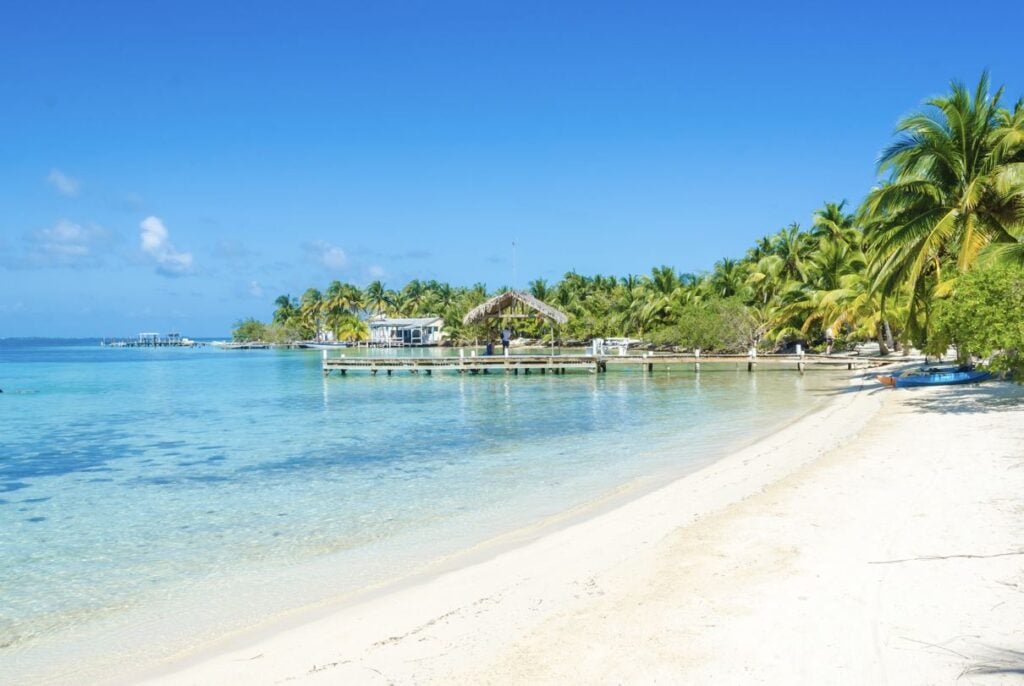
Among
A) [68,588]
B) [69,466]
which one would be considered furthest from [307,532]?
[69,466]

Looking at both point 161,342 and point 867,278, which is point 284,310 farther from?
point 867,278

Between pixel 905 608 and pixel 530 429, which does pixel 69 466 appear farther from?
→ pixel 905 608

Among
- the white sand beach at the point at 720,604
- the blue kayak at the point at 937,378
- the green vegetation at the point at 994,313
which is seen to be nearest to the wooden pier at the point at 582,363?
the blue kayak at the point at 937,378

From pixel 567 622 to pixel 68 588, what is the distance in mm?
5229

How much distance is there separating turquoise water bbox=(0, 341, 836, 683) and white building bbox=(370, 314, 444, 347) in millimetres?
53947

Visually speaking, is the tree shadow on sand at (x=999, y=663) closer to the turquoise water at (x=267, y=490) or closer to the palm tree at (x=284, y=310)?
the turquoise water at (x=267, y=490)

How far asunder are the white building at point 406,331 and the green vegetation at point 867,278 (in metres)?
3.16

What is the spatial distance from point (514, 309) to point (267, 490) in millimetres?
26672

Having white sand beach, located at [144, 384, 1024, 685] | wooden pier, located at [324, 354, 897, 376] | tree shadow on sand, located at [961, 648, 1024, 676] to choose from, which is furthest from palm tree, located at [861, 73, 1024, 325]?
wooden pier, located at [324, 354, 897, 376]

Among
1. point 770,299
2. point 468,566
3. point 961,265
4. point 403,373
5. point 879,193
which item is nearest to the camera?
point 468,566

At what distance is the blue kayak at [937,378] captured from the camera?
19281mm

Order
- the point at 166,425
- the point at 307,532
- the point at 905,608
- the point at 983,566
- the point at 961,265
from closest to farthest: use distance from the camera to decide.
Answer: the point at 905,608 < the point at 983,566 < the point at 307,532 < the point at 961,265 < the point at 166,425

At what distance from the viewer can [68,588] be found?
697 cm

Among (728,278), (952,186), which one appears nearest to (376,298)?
(728,278)
